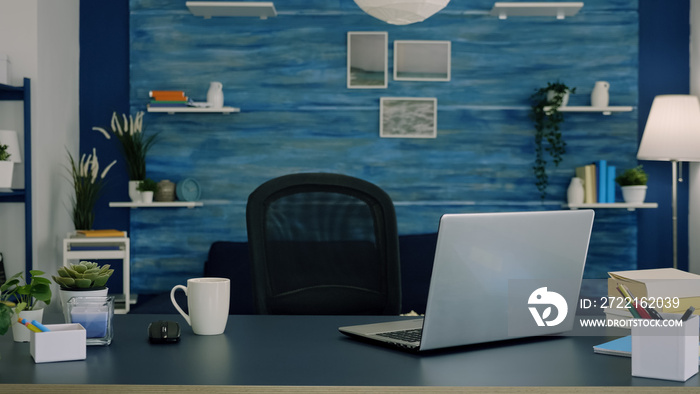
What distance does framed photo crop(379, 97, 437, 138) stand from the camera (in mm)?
4086

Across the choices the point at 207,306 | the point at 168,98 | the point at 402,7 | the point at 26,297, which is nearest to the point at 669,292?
the point at 207,306

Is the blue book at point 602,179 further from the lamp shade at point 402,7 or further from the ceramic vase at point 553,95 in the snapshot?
the lamp shade at point 402,7

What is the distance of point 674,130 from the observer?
3.67 metres

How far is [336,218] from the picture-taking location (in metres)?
2.14

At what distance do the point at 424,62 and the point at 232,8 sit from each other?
1.14 meters

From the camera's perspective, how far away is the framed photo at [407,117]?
13.4 ft

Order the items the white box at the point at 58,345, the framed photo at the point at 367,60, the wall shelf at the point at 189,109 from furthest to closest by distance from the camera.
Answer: the framed photo at the point at 367,60 < the wall shelf at the point at 189,109 < the white box at the point at 58,345

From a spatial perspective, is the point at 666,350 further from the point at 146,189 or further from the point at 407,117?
the point at 146,189

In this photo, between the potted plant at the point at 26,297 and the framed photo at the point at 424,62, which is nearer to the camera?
the potted plant at the point at 26,297

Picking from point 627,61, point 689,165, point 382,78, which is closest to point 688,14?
point 627,61

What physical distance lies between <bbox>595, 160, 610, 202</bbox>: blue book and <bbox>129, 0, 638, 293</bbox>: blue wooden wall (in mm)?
187

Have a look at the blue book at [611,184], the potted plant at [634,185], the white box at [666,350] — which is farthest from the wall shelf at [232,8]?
the white box at [666,350]

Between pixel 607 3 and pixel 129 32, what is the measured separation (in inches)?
111

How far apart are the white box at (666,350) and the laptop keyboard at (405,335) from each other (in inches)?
15.3
